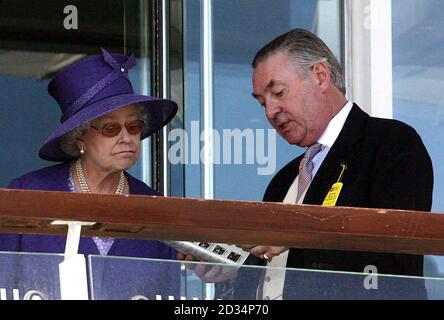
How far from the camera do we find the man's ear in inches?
137

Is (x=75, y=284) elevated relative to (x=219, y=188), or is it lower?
elevated

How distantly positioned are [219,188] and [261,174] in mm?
173

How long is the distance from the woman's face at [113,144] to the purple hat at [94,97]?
0.05 metres

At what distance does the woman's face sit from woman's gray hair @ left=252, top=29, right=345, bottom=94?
0.42 meters

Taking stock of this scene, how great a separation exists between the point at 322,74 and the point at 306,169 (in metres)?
0.28

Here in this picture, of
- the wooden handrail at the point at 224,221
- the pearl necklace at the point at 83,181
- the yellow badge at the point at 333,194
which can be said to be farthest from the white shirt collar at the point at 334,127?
the wooden handrail at the point at 224,221

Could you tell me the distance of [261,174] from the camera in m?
5.23

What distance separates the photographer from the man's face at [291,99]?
3.44 meters

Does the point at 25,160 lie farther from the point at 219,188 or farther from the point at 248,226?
the point at 248,226

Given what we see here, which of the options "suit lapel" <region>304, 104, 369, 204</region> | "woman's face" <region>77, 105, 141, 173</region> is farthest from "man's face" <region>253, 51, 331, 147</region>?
"woman's face" <region>77, 105, 141, 173</region>

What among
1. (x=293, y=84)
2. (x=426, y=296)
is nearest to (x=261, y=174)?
(x=293, y=84)

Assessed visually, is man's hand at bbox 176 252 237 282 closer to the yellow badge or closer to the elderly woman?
the yellow badge

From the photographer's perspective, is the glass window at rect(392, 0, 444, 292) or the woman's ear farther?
the glass window at rect(392, 0, 444, 292)
